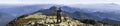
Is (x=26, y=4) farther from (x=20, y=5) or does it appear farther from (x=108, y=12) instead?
(x=108, y=12)

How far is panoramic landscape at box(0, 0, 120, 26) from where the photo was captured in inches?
477

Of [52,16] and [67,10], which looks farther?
[52,16]

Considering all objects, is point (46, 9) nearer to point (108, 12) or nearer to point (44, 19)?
point (44, 19)

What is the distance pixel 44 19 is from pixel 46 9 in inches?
42.5

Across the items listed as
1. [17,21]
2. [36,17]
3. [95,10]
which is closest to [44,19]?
[36,17]

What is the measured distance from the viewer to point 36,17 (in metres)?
13.7

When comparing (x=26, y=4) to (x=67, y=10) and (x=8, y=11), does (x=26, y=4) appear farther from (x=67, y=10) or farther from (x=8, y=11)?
(x=67, y=10)

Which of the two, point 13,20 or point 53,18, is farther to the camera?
point 53,18

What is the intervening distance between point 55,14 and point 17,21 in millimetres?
1734

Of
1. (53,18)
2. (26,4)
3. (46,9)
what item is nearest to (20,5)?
(26,4)

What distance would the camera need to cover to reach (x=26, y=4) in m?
12.3

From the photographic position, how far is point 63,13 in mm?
12883

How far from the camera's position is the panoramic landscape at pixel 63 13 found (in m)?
12.1

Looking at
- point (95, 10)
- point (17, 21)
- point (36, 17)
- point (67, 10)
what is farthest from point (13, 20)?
point (95, 10)
